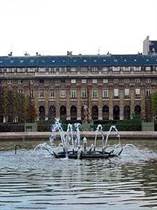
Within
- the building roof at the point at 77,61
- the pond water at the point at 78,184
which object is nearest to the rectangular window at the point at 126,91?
the building roof at the point at 77,61

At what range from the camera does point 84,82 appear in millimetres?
123688

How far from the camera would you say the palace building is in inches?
4781

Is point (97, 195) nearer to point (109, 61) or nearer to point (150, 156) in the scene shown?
point (150, 156)

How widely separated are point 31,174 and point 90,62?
98.1 m

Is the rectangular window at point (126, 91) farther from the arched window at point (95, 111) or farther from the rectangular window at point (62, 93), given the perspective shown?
the rectangular window at point (62, 93)

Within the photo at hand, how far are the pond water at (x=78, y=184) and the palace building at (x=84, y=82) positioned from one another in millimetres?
89076

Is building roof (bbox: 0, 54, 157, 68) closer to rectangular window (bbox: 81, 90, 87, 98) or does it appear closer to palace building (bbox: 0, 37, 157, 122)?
palace building (bbox: 0, 37, 157, 122)

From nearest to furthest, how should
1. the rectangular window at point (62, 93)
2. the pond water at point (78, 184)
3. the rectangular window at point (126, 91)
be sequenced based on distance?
the pond water at point (78, 184), the rectangular window at point (126, 91), the rectangular window at point (62, 93)

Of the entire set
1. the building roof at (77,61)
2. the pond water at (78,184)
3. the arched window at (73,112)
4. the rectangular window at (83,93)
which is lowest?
the pond water at (78,184)

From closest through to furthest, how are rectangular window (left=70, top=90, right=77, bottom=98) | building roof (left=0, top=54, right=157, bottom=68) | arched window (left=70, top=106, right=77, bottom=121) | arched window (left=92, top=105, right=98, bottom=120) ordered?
building roof (left=0, top=54, right=157, bottom=68) → arched window (left=92, top=105, right=98, bottom=120) → rectangular window (left=70, top=90, right=77, bottom=98) → arched window (left=70, top=106, right=77, bottom=121)


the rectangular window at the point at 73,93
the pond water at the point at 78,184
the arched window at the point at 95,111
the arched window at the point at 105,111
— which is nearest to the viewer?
the pond water at the point at 78,184

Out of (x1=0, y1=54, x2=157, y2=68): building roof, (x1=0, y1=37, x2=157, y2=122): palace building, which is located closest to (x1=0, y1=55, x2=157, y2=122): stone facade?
(x1=0, y1=37, x2=157, y2=122): palace building

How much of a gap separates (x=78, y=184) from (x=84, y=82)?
10210 centimetres

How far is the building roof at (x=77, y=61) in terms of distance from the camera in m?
122
